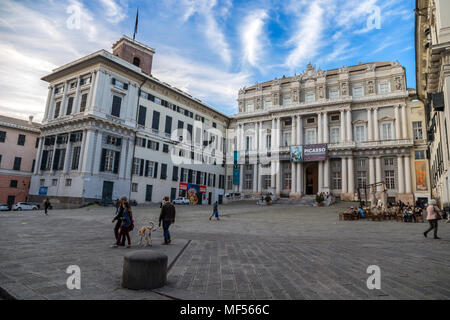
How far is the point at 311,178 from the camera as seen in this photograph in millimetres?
48969

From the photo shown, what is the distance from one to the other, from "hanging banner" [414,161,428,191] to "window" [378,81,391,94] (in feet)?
38.1

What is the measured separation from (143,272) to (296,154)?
40.5m

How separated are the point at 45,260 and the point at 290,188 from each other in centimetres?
4121

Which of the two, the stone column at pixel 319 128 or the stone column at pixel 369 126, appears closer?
the stone column at pixel 369 126

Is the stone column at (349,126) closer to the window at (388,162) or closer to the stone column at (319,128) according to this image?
the stone column at (319,128)

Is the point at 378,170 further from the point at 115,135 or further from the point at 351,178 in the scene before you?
the point at 115,135

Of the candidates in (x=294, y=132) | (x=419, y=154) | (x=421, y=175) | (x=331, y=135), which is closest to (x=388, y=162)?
(x=419, y=154)

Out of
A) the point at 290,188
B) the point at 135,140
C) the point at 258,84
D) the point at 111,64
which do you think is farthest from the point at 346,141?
the point at 111,64

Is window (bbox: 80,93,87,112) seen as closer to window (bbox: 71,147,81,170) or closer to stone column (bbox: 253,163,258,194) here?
window (bbox: 71,147,81,170)

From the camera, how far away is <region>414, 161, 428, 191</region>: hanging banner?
35487mm

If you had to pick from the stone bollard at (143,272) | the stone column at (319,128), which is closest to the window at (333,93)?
the stone column at (319,128)

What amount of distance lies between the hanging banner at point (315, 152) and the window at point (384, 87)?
11942 millimetres

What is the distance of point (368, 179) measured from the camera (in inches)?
1549

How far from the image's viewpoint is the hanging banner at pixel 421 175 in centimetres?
3549
